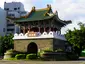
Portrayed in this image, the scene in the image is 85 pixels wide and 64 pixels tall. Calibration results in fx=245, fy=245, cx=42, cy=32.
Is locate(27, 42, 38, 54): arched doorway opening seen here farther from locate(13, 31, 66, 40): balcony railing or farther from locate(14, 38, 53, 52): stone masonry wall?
locate(13, 31, 66, 40): balcony railing

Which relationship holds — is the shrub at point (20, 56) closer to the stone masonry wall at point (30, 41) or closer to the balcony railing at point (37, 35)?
the stone masonry wall at point (30, 41)

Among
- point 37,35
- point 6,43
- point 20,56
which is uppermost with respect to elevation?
point 37,35

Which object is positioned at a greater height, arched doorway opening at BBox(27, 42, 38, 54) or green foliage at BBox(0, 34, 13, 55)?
green foliage at BBox(0, 34, 13, 55)

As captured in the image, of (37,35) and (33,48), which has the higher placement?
(37,35)

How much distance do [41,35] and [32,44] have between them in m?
4.33

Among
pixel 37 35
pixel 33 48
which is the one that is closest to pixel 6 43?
pixel 33 48

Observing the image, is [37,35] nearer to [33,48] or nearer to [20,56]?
[33,48]

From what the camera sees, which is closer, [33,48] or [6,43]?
[33,48]

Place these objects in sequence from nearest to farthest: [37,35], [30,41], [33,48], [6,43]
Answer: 1. [37,35]
2. [30,41]
3. [33,48]
4. [6,43]

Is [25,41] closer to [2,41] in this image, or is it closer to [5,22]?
[2,41]

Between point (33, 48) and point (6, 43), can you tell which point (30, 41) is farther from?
point (6, 43)


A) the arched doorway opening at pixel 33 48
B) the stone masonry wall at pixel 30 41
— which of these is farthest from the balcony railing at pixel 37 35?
the arched doorway opening at pixel 33 48

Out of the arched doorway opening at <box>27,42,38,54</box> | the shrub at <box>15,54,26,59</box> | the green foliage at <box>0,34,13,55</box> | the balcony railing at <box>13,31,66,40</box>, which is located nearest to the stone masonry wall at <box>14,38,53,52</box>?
the balcony railing at <box>13,31,66,40</box>

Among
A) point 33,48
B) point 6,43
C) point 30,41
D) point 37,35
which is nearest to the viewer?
point 37,35
